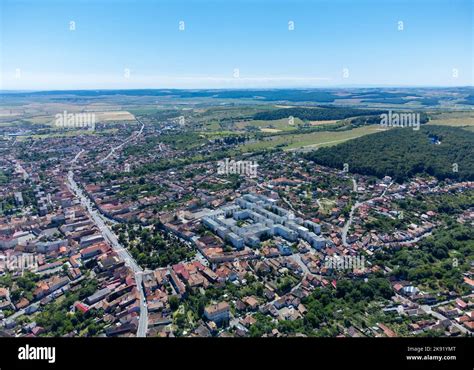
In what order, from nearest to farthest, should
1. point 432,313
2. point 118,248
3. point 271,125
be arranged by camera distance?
point 432,313, point 118,248, point 271,125

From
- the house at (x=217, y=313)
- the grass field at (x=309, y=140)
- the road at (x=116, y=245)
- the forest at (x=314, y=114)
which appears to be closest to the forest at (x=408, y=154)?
the grass field at (x=309, y=140)

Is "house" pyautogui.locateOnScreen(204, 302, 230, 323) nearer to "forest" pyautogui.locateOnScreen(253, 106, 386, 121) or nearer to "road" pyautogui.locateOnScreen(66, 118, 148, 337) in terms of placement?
"road" pyautogui.locateOnScreen(66, 118, 148, 337)

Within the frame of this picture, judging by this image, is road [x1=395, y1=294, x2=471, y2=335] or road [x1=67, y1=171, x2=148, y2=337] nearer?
road [x1=395, y1=294, x2=471, y2=335]

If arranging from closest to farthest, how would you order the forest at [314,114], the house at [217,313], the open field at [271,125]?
the house at [217,313] < the open field at [271,125] < the forest at [314,114]

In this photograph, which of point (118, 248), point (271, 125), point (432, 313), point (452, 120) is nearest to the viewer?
point (432, 313)

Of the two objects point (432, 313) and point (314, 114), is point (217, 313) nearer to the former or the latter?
point (432, 313)

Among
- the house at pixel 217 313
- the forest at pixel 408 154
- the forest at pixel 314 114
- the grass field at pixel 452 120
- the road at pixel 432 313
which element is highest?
the forest at pixel 314 114

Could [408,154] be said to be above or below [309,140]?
below

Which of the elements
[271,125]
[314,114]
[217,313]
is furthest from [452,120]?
[217,313]

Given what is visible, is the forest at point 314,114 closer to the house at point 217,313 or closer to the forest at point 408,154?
the forest at point 408,154

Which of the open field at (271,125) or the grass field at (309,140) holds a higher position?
the open field at (271,125)

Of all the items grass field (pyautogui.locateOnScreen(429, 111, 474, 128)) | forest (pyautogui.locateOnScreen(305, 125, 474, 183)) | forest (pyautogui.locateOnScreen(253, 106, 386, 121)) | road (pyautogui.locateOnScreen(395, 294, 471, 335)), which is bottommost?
road (pyautogui.locateOnScreen(395, 294, 471, 335))

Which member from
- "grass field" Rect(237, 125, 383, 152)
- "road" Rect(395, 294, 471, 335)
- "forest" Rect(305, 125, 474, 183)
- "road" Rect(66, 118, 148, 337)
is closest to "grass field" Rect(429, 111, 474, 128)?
"forest" Rect(305, 125, 474, 183)
